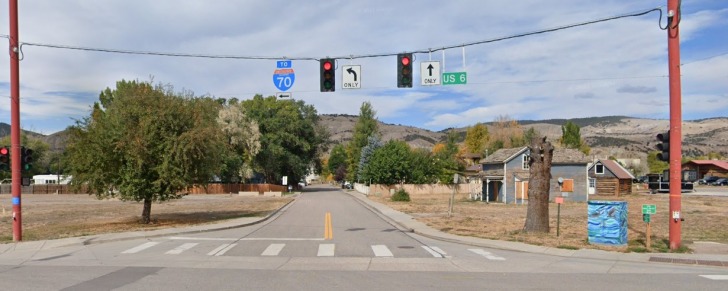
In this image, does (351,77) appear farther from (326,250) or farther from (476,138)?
(476,138)

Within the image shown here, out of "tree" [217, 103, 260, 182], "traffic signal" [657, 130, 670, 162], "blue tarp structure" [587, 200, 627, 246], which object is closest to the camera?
"traffic signal" [657, 130, 670, 162]

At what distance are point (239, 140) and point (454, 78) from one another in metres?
63.2

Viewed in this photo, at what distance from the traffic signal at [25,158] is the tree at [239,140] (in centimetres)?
5588

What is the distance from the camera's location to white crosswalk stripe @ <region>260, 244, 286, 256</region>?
1566 cm

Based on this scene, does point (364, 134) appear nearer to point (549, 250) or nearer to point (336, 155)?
point (336, 155)

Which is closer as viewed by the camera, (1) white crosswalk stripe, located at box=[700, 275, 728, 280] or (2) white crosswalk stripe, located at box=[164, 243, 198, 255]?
(1) white crosswalk stripe, located at box=[700, 275, 728, 280]

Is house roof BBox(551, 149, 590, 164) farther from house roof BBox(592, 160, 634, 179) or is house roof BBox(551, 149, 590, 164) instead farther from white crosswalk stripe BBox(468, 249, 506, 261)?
white crosswalk stripe BBox(468, 249, 506, 261)

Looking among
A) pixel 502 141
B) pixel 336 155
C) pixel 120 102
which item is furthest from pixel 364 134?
pixel 120 102

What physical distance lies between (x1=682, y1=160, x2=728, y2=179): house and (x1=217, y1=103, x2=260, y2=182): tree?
92.7 m

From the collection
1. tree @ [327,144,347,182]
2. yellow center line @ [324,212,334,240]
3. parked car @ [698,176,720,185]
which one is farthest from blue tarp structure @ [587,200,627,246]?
tree @ [327,144,347,182]

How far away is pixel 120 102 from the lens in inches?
1015

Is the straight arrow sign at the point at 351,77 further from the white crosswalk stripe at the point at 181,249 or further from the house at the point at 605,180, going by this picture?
the house at the point at 605,180

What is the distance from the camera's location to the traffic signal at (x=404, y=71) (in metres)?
18.0

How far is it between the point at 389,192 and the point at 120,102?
5338 centimetres
